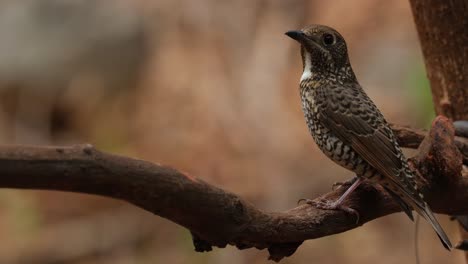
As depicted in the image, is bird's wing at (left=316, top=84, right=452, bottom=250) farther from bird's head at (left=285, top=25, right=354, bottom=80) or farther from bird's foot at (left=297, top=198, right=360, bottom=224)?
bird's foot at (left=297, top=198, right=360, bottom=224)

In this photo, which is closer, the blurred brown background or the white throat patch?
the white throat patch

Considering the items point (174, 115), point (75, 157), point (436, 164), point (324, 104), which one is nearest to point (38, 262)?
point (174, 115)

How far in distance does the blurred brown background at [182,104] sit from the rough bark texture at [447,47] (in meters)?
2.88

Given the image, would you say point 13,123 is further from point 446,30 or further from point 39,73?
point 446,30

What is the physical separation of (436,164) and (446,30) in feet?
2.90

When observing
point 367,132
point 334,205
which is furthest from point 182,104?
point 334,205

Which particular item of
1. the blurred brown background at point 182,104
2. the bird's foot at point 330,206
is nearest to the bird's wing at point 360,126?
the bird's foot at point 330,206

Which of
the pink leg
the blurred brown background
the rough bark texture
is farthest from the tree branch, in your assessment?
the blurred brown background

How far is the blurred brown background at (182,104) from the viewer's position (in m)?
8.15

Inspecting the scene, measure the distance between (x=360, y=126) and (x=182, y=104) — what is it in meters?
5.86

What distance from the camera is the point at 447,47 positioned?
4109mm

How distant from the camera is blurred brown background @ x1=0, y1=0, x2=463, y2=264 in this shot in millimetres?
8148

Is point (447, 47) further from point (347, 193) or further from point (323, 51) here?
point (347, 193)

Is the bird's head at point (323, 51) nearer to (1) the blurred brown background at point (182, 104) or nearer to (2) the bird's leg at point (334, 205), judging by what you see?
(2) the bird's leg at point (334, 205)
